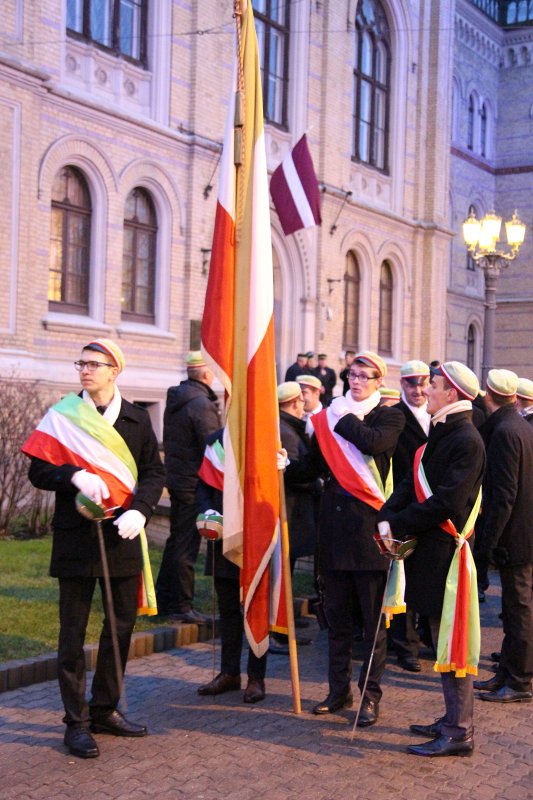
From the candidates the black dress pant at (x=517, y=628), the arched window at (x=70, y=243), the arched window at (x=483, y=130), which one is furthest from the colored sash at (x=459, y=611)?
the arched window at (x=483, y=130)

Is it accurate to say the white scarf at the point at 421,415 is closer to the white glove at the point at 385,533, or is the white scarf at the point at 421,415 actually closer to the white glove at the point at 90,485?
the white glove at the point at 385,533

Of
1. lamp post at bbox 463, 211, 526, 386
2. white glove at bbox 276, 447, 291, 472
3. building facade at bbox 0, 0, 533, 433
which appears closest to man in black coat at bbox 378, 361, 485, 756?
white glove at bbox 276, 447, 291, 472

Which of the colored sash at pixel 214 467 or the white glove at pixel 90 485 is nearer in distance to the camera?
the white glove at pixel 90 485

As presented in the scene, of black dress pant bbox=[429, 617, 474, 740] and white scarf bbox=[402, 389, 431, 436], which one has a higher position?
white scarf bbox=[402, 389, 431, 436]

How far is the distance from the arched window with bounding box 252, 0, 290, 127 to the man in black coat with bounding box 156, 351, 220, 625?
49.2ft

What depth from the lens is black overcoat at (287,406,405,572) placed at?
6355 mm

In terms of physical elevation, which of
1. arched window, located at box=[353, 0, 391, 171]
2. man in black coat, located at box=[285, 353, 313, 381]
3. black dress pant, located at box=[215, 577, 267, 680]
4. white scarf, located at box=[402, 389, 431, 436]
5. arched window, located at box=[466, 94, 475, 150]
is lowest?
black dress pant, located at box=[215, 577, 267, 680]

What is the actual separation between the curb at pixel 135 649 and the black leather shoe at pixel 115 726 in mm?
632

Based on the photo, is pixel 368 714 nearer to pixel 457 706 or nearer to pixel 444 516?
pixel 457 706

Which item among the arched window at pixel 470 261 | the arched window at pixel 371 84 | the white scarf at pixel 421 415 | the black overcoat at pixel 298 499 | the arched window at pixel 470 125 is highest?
the arched window at pixel 470 125

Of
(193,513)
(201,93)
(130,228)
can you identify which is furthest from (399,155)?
(193,513)

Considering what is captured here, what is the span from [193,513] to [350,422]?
2.89 metres

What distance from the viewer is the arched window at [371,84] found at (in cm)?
2595

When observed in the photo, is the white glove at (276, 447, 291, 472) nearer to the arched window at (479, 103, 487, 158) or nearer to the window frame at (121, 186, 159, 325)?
the window frame at (121, 186, 159, 325)
